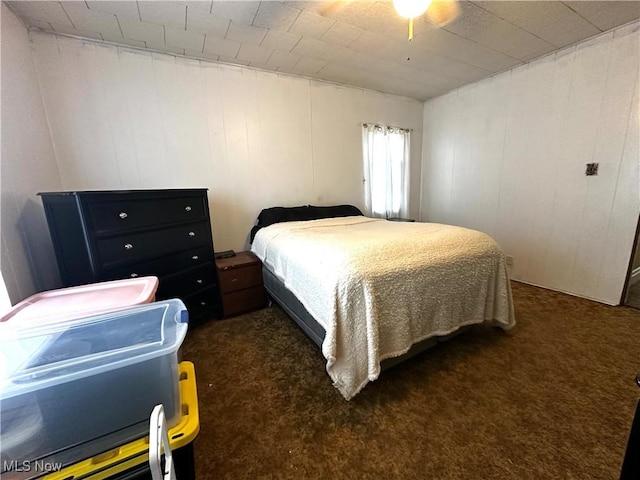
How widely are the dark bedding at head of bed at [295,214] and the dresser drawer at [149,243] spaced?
721 millimetres

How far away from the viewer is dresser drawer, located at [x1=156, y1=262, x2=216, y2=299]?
193cm

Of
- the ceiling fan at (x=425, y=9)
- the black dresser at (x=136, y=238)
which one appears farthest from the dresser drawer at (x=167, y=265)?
the ceiling fan at (x=425, y=9)

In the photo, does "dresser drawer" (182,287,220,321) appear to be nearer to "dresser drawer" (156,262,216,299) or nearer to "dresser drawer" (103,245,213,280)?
"dresser drawer" (156,262,216,299)

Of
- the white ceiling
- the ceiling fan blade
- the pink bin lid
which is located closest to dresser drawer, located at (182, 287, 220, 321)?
the pink bin lid

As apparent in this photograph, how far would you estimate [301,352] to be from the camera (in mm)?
1890

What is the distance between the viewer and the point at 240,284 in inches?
95.1

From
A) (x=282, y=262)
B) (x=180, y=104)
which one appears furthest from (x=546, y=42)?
(x=180, y=104)

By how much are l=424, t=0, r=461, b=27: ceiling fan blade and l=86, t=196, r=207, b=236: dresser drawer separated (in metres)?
2.25

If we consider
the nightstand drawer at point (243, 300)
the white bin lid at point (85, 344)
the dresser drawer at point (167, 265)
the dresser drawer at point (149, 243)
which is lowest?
the nightstand drawer at point (243, 300)

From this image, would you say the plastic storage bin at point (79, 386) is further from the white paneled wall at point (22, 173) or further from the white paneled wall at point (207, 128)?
the white paneled wall at point (207, 128)

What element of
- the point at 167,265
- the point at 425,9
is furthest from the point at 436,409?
the point at 425,9

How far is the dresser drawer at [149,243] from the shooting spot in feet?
5.38

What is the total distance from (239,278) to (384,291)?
1.51 meters

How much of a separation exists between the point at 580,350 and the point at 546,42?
2667 mm
